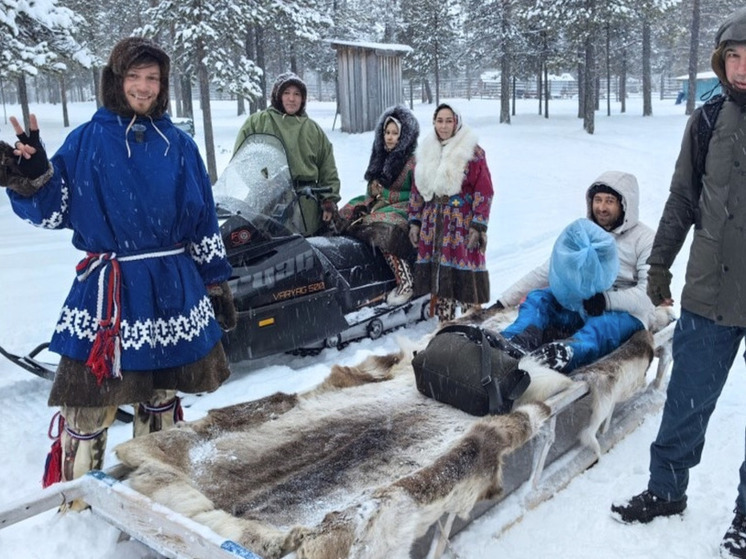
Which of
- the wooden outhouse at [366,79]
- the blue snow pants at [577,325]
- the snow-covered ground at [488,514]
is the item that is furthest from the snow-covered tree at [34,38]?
the blue snow pants at [577,325]

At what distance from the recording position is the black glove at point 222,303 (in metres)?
3.07

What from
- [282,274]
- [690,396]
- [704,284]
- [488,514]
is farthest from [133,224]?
[690,396]

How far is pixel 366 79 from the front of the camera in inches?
666

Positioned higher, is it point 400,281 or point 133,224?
point 133,224

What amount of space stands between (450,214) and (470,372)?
2.24 m

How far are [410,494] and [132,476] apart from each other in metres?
1.00

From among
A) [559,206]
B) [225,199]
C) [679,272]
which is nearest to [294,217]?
[225,199]

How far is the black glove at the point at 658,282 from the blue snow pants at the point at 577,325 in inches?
28.7

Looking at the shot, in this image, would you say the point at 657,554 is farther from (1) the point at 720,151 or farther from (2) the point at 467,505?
(1) the point at 720,151

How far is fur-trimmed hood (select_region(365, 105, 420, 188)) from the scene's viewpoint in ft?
18.1

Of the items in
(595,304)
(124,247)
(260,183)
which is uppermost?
(260,183)

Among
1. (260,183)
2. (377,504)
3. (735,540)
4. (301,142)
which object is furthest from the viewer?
(301,142)

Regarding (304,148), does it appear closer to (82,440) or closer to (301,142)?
(301,142)

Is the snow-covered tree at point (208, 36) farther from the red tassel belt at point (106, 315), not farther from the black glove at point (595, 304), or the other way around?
the red tassel belt at point (106, 315)
